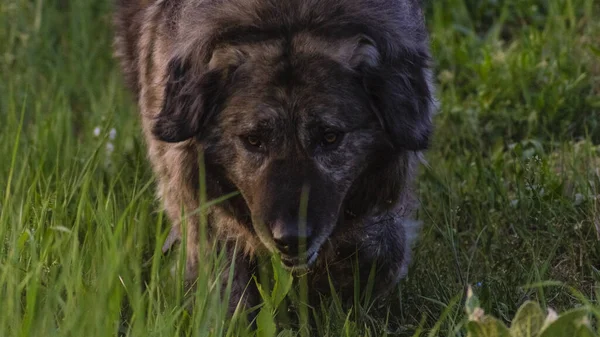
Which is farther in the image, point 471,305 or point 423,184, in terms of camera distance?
point 423,184

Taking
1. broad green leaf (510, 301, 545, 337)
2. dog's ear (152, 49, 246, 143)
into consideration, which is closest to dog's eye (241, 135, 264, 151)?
dog's ear (152, 49, 246, 143)

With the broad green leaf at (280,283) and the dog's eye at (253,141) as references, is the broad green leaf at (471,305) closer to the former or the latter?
the broad green leaf at (280,283)

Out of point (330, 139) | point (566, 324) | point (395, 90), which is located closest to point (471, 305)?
point (566, 324)

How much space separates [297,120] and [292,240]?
0.42m

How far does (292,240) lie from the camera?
10.9 ft

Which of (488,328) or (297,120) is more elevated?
(297,120)

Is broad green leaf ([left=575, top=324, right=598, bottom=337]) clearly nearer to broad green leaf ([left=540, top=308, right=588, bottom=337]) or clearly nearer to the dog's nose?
broad green leaf ([left=540, top=308, right=588, bottom=337])

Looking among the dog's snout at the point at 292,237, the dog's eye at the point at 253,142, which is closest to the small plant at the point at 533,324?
the dog's snout at the point at 292,237

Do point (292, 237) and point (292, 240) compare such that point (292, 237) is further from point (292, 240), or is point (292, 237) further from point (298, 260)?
point (298, 260)

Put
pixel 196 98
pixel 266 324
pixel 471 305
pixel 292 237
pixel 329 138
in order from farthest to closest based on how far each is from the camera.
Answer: pixel 196 98
pixel 329 138
pixel 292 237
pixel 266 324
pixel 471 305

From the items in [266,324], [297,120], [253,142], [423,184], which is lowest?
[423,184]

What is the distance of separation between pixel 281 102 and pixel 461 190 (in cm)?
157

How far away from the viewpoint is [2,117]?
5.29 metres

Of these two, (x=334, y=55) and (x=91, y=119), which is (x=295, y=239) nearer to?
(x=334, y=55)
